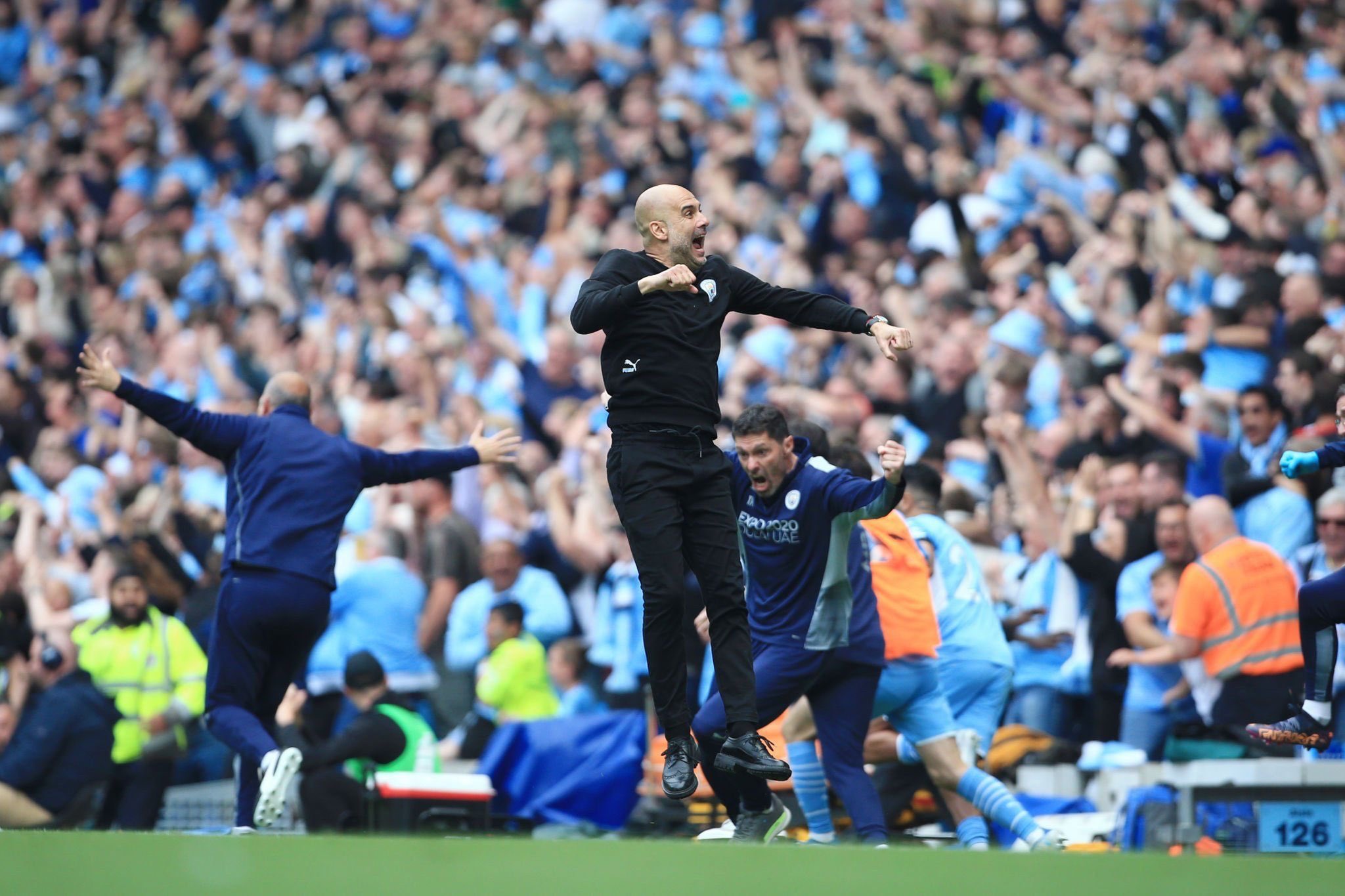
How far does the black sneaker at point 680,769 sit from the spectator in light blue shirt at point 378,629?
518 centimetres

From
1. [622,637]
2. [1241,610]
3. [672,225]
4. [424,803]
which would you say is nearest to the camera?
[672,225]

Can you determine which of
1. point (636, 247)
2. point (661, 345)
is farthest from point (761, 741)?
point (636, 247)

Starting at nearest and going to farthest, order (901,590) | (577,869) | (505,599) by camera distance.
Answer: (577,869), (901,590), (505,599)

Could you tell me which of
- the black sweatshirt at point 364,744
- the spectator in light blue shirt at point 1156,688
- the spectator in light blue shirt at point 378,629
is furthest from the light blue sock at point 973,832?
the spectator in light blue shirt at point 378,629

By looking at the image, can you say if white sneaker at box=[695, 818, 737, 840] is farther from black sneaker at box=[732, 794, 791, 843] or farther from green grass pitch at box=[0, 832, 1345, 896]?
green grass pitch at box=[0, 832, 1345, 896]

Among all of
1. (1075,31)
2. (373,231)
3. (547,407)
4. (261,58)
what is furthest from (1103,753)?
(261,58)

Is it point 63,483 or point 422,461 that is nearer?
point 422,461

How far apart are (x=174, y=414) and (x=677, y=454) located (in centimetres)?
248

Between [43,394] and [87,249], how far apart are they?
8.09 ft

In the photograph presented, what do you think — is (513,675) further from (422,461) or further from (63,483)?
(63,483)

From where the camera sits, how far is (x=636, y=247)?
13938 mm

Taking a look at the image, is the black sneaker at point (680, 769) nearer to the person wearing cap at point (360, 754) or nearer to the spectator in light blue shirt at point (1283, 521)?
the person wearing cap at point (360, 754)

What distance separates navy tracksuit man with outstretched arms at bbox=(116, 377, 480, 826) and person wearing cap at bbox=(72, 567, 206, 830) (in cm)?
330

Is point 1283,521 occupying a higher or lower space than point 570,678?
higher
